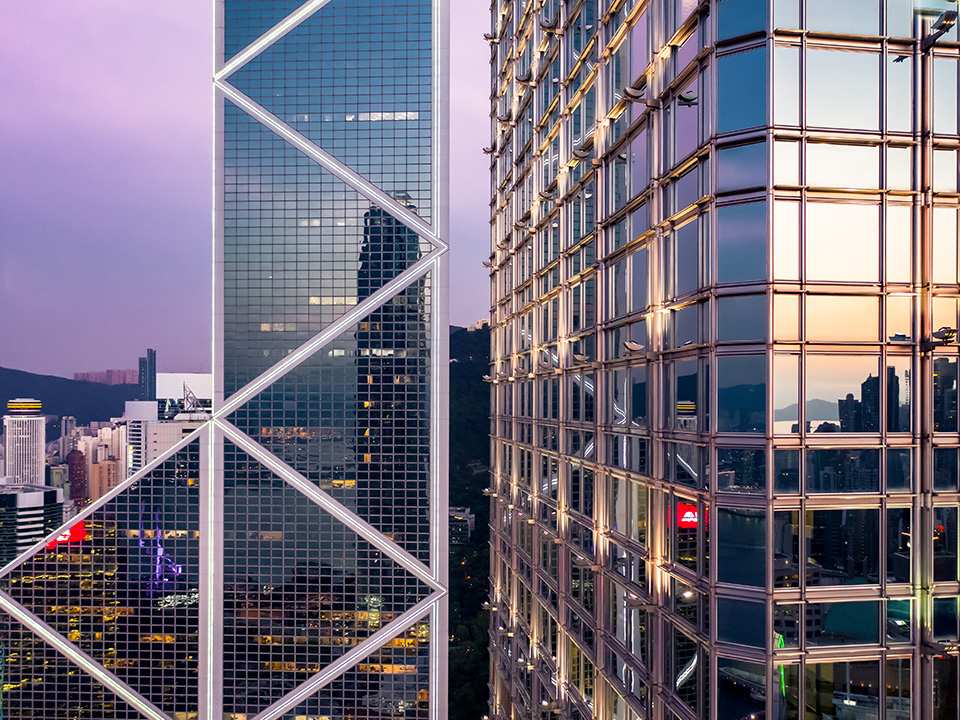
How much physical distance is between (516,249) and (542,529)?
58.4 ft

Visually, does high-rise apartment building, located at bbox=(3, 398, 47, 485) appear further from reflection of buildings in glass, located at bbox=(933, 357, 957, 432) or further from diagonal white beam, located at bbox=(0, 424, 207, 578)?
reflection of buildings in glass, located at bbox=(933, 357, 957, 432)

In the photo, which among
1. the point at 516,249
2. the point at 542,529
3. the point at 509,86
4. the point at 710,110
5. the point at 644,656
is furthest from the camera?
the point at 509,86

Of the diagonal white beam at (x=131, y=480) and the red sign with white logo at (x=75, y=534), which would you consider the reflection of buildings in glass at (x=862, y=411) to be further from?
the red sign with white logo at (x=75, y=534)

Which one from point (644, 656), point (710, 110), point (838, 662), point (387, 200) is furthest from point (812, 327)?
point (387, 200)

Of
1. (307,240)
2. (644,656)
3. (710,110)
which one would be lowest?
(644,656)

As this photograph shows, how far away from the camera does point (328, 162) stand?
61.1 metres

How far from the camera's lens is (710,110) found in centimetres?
1426

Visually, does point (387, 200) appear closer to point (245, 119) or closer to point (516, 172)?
point (245, 119)

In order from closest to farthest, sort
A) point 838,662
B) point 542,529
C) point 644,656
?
point 838,662
point 644,656
point 542,529

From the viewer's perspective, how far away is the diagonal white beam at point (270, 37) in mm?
61312

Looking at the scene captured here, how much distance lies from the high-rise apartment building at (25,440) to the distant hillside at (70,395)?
7.69 ft

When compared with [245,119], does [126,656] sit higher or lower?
lower

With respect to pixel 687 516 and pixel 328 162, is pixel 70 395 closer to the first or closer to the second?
pixel 328 162

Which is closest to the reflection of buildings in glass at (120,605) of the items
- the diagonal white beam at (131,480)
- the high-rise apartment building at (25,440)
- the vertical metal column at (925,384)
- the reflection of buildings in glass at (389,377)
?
the diagonal white beam at (131,480)
